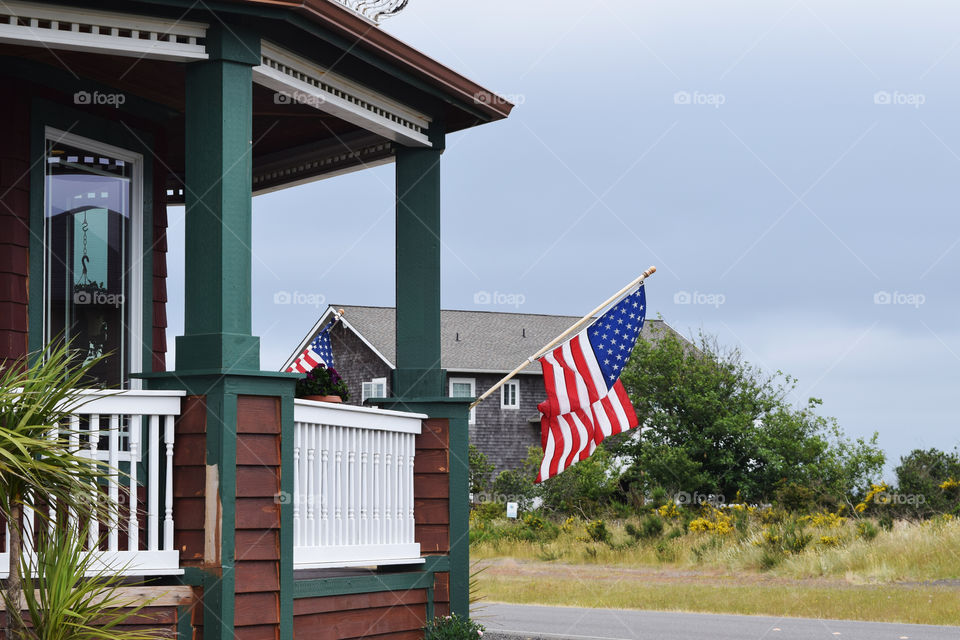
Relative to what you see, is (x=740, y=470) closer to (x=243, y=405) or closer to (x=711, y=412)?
(x=711, y=412)

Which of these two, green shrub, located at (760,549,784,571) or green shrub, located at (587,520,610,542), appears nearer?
green shrub, located at (760,549,784,571)

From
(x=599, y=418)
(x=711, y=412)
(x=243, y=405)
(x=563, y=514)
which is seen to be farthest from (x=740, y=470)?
(x=243, y=405)

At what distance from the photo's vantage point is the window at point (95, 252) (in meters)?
8.34

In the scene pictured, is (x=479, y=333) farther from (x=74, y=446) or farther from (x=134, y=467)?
(x=74, y=446)

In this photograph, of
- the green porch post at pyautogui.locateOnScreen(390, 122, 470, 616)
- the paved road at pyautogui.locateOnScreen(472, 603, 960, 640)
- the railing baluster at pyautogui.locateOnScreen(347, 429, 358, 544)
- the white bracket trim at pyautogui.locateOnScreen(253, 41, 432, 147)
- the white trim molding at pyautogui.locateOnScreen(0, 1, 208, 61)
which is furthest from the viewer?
the paved road at pyautogui.locateOnScreen(472, 603, 960, 640)

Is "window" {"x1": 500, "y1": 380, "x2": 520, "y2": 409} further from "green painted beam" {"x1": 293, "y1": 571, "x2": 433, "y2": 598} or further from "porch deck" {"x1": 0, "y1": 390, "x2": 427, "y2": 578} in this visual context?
"green painted beam" {"x1": 293, "y1": 571, "x2": 433, "y2": 598}

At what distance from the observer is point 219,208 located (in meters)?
6.63

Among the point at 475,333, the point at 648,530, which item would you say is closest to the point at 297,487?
the point at 648,530

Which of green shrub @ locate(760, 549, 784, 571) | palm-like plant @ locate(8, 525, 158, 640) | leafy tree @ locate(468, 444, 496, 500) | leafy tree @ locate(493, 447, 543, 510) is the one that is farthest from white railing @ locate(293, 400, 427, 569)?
leafy tree @ locate(468, 444, 496, 500)

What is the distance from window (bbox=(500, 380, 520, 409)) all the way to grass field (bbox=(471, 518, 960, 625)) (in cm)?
1478

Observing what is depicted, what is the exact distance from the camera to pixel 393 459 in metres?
8.15

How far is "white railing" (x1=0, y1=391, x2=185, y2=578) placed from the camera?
6.10 meters

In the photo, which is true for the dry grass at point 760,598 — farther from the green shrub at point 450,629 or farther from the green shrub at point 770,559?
the green shrub at point 450,629

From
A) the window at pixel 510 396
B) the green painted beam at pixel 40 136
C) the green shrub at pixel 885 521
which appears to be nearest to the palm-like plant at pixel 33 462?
the green painted beam at pixel 40 136
